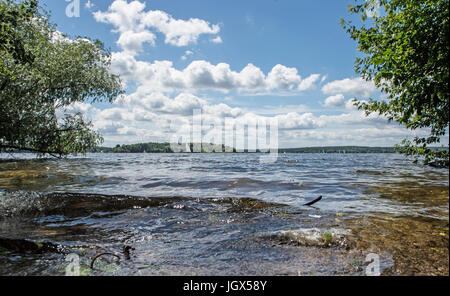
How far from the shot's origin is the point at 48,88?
61.8 feet

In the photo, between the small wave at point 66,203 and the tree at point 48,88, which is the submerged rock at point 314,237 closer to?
the small wave at point 66,203

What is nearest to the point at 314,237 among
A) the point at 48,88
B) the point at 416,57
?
the point at 416,57

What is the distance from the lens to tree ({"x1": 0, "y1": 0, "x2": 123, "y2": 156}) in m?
16.0

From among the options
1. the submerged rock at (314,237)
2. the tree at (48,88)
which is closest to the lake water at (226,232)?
the submerged rock at (314,237)

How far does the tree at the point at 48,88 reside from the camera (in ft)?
52.6

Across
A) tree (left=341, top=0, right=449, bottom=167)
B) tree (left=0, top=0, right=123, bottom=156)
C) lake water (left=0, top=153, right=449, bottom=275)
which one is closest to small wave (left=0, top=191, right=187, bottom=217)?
lake water (left=0, top=153, right=449, bottom=275)

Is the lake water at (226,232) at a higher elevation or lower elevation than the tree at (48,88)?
lower

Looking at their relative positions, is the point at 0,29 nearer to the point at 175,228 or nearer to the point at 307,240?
the point at 175,228

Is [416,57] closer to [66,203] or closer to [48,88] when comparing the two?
[66,203]

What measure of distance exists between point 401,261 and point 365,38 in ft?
33.7

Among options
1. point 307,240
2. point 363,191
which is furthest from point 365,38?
point 307,240

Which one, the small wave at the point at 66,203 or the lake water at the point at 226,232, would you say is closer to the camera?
the lake water at the point at 226,232

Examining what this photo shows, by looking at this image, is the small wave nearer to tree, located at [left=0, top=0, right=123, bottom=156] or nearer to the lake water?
the lake water

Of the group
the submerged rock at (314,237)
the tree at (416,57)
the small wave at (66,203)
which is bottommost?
the small wave at (66,203)
